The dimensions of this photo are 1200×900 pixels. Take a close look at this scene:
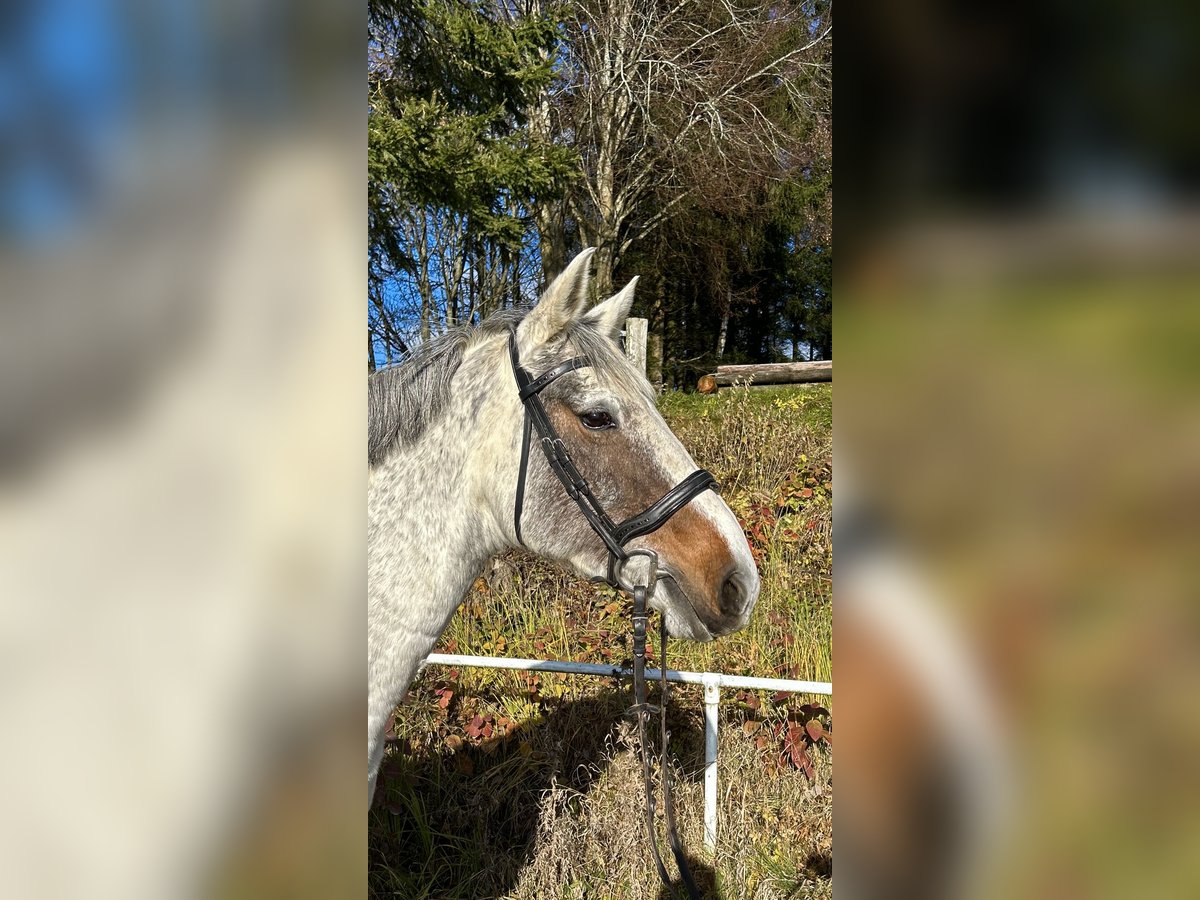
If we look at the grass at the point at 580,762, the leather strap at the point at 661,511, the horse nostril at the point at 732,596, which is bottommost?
the grass at the point at 580,762

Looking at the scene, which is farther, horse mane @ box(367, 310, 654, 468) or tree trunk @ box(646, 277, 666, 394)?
tree trunk @ box(646, 277, 666, 394)

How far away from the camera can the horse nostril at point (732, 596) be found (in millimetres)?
1992

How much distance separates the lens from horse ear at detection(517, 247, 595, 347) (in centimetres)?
211

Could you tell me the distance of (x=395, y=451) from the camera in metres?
2.10

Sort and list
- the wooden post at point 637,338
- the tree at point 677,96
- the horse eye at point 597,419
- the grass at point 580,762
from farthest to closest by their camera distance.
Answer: the tree at point 677,96
the wooden post at point 637,338
the grass at point 580,762
the horse eye at point 597,419

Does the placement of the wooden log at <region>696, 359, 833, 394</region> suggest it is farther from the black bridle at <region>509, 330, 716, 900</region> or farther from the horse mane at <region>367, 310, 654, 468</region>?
the black bridle at <region>509, 330, 716, 900</region>

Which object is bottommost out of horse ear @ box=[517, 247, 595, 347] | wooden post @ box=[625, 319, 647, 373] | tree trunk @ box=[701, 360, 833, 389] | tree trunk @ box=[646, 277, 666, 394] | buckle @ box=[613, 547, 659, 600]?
buckle @ box=[613, 547, 659, 600]

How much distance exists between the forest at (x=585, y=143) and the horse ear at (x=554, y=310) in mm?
3728

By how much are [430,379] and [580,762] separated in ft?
7.79
